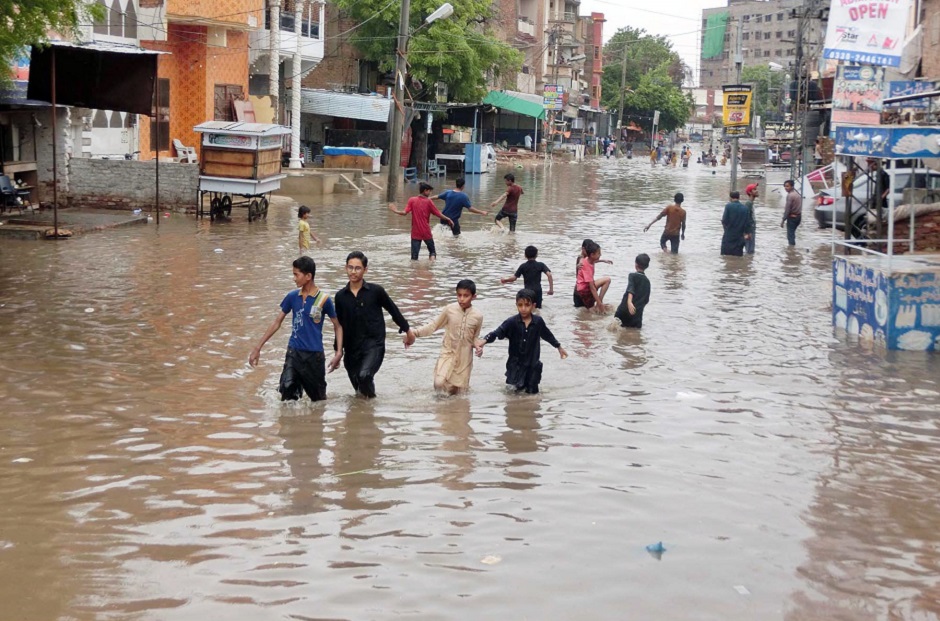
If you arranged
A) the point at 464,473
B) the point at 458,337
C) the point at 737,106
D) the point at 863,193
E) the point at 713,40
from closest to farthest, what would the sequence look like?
1. the point at 464,473
2. the point at 458,337
3. the point at 863,193
4. the point at 737,106
5. the point at 713,40

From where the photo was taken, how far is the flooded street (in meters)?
5.60

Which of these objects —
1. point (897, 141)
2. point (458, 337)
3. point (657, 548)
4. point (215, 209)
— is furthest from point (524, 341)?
point (215, 209)

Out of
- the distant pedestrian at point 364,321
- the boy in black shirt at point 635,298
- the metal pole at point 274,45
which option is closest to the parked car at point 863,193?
the boy in black shirt at point 635,298

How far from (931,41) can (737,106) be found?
15.0 m

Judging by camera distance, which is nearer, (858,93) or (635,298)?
(635,298)

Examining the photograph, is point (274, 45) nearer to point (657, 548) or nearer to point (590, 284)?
point (590, 284)

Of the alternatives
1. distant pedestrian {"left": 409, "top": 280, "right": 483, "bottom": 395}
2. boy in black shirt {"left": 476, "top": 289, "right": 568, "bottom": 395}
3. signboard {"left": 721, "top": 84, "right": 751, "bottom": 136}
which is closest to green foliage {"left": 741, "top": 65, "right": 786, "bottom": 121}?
signboard {"left": 721, "top": 84, "right": 751, "bottom": 136}

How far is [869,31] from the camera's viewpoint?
15102mm

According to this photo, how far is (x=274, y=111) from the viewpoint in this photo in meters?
37.6

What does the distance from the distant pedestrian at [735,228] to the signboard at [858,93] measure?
3.98 metres

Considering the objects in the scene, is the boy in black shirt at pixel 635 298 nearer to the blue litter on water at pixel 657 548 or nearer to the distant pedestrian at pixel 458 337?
the distant pedestrian at pixel 458 337

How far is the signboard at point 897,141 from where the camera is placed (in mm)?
11445

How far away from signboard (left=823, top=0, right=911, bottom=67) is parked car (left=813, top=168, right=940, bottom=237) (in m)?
1.74

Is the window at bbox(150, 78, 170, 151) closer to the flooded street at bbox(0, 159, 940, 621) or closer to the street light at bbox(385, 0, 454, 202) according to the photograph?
the street light at bbox(385, 0, 454, 202)
